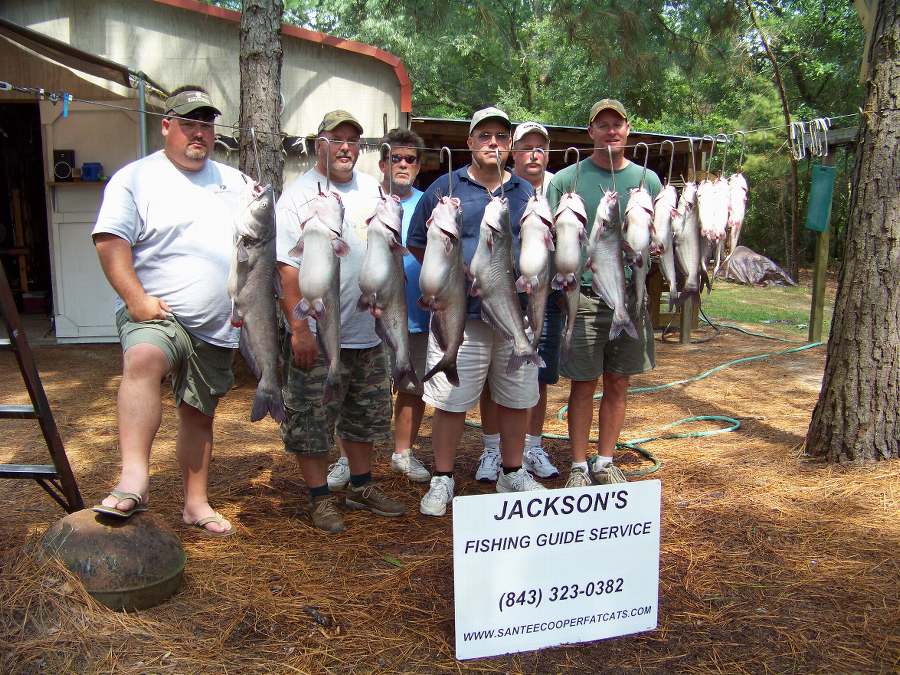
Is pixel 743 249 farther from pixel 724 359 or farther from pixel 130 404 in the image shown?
pixel 130 404

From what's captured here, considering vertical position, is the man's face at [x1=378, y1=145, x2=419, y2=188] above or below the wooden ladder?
above

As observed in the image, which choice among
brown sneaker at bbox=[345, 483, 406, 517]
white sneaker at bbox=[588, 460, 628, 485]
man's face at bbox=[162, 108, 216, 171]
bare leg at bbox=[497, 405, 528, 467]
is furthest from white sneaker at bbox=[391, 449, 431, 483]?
man's face at bbox=[162, 108, 216, 171]

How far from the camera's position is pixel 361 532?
141 inches

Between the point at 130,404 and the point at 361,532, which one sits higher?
the point at 130,404

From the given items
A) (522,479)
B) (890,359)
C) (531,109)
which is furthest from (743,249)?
(522,479)

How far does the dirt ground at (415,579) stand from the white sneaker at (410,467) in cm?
8

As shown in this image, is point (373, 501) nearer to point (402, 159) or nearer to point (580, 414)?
point (580, 414)

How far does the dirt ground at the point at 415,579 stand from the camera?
250 centimetres

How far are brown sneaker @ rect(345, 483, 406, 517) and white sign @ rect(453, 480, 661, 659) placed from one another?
135 centimetres

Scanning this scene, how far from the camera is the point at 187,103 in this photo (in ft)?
10.1

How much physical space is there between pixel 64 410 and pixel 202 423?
319cm

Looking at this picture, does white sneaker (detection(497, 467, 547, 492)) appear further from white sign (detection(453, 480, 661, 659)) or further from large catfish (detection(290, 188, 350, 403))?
large catfish (detection(290, 188, 350, 403))

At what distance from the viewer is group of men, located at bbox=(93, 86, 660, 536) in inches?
116

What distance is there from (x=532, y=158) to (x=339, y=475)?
2.22m
